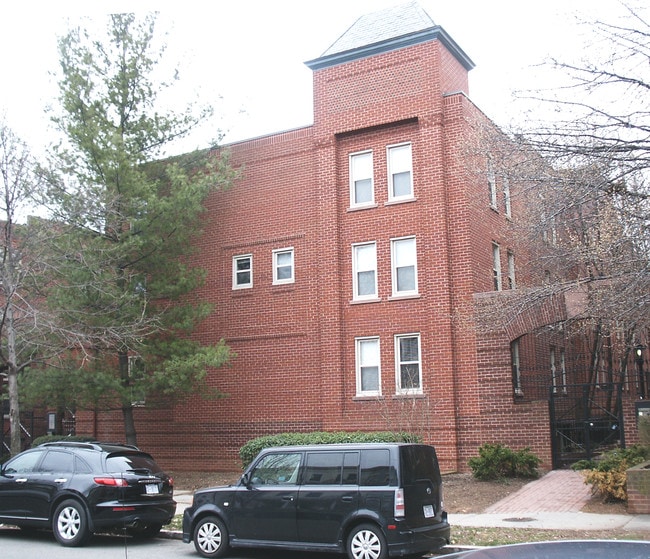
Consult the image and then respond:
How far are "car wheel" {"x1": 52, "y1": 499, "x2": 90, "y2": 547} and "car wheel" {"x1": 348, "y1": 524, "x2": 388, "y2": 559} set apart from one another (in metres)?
4.49

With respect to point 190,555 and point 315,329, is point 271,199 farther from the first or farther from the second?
point 190,555

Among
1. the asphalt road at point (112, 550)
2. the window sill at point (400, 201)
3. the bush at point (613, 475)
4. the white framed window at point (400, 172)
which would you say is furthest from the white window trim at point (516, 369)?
the asphalt road at point (112, 550)

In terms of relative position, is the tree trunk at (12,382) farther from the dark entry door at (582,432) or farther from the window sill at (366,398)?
the dark entry door at (582,432)

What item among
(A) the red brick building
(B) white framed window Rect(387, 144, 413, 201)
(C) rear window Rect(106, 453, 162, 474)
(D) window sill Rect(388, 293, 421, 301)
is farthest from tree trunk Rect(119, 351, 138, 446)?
(B) white framed window Rect(387, 144, 413, 201)

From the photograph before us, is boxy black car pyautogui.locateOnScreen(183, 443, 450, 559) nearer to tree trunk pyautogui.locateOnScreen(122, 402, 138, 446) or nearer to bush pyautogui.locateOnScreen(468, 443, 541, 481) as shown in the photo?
bush pyautogui.locateOnScreen(468, 443, 541, 481)

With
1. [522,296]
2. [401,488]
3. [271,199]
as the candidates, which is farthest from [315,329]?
[401,488]

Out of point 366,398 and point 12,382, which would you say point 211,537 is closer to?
point 12,382

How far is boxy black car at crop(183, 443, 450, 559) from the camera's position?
986 cm

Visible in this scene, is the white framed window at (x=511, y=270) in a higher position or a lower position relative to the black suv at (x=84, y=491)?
higher

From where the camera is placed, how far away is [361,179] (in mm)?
22125

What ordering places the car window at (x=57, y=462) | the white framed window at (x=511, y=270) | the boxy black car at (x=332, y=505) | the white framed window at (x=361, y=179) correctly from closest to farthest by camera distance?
1. the boxy black car at (x=332, y=505)
2. the car window at (x=57, y=462)
3. the white framed window at (x=361, y=179)
4. the white framed window at (x=511, y=270)

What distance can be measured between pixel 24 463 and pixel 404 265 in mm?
11584

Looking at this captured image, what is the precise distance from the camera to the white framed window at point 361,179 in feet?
72.0

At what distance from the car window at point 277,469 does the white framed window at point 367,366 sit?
32.8ft
